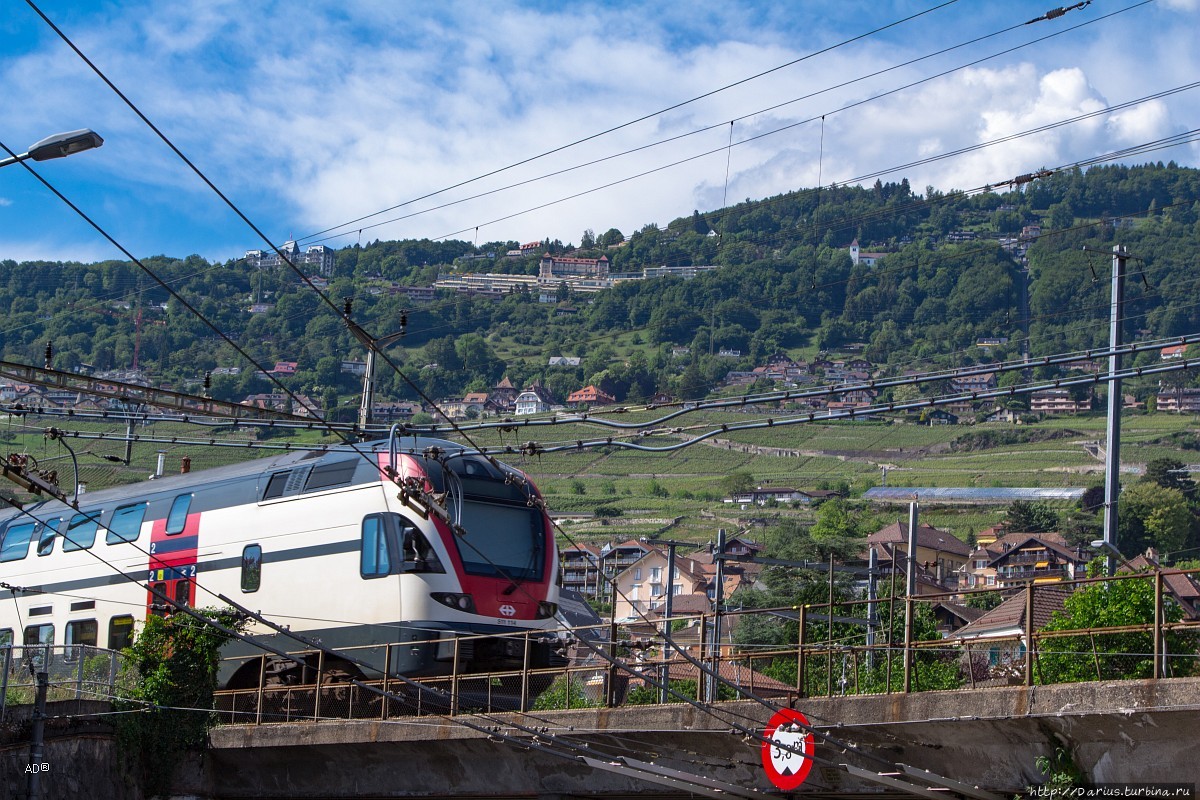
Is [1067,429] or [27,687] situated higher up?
[1067,429]

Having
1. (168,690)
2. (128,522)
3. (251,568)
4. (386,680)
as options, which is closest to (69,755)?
(168,690)

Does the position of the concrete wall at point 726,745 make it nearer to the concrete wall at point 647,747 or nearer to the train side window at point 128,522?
the concrete wall at point 647,747

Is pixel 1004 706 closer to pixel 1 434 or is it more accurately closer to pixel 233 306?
pixel 1 434

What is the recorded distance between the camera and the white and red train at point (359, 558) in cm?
2070

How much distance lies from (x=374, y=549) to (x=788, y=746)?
828 cm

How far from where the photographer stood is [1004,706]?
14.0 meters

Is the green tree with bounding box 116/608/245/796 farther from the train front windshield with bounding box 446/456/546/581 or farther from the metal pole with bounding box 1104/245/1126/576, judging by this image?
the metal pole with bounding box 1104/245/1126/576

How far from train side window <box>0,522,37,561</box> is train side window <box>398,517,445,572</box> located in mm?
10329

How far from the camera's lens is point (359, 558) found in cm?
2122

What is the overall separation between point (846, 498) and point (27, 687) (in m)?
148

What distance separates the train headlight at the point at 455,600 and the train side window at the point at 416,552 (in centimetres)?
37

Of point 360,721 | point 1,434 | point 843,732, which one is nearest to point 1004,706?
point 843,732

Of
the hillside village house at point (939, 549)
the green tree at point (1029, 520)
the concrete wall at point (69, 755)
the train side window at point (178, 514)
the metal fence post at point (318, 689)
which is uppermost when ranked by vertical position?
the green tree at point (1029, 520)

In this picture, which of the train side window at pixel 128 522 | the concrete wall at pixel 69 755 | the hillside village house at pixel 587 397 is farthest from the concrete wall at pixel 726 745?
the hillside village house at pixel 587 397
